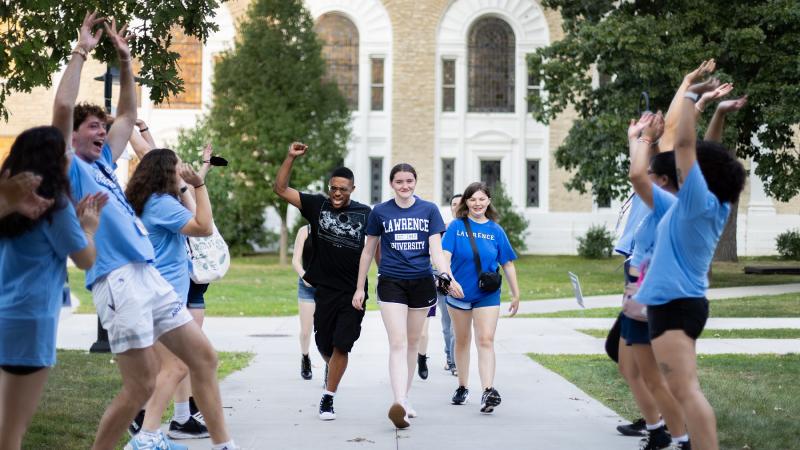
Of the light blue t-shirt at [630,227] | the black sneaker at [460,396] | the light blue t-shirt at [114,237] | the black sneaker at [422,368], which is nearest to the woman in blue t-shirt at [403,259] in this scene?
the black sneaker at [460,396]

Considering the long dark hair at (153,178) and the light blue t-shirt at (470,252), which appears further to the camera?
the light blue t-shirt at (470,252)

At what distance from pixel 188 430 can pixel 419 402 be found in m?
2.62

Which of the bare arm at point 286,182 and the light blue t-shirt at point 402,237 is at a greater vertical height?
the bare arm at point 286,182

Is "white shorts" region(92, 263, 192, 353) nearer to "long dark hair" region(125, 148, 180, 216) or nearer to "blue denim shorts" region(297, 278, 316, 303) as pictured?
"long dark hair" region(125, 148, 180, 216)

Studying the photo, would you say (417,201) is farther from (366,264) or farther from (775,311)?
(775,311)

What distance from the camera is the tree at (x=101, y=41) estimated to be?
10289 millimetres

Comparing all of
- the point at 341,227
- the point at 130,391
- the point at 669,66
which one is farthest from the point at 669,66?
the point at 130,391

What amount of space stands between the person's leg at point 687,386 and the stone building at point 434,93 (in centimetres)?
4357

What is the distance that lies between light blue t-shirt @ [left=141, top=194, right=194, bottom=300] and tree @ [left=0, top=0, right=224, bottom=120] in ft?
10.7

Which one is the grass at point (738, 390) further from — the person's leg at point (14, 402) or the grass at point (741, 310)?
the grass at point (741, 310)

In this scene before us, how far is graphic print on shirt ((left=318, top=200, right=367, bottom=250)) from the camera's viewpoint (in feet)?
31.8

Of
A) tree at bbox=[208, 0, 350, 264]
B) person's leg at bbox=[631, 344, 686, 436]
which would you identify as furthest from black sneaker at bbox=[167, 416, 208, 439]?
tree at bbox=[208, 0, 350, 264]

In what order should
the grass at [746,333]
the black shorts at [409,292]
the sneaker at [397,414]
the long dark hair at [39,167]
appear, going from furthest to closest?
the grass at [746,333], the black shorts at [409,292], the sneaker at [397,414], the long dark hair at [39,167]

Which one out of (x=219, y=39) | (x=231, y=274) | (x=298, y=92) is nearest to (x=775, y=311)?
(x=231, y=274)
